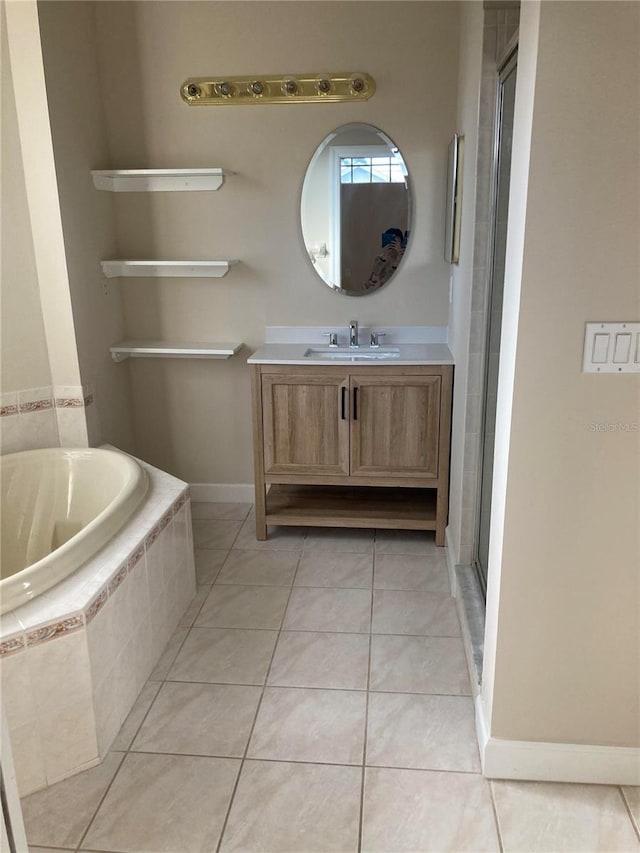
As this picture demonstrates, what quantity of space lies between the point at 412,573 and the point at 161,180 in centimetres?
218

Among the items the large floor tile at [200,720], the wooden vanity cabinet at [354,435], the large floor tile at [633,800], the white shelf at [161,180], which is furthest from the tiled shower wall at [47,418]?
the large floor tile at [633,800]

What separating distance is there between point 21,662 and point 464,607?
4.84 ft

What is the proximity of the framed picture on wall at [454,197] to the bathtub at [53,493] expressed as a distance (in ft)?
5.23

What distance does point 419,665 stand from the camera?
2238 millimetres

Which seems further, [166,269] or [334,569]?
[166,269]

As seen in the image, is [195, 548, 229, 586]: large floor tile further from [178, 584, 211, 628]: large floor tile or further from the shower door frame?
the shower door frame

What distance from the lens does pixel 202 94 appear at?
10.0 ft

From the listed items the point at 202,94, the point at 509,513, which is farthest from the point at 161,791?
the point at 202,94

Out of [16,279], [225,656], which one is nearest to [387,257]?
[16,279]

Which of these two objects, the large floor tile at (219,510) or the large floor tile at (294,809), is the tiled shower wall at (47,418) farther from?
the large floor tile at (294,809)

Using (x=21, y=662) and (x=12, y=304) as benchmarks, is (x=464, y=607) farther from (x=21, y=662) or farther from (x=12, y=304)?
(x=12, y=304)

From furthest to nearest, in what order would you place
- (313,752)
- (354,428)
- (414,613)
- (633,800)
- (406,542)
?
1. (406,542)
2. (354,428)
3. (414,613)
4. (313,752)
5. (633,800)

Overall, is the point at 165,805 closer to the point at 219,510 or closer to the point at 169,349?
the point at 219,510

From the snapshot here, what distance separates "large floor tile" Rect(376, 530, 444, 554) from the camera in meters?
3.04
